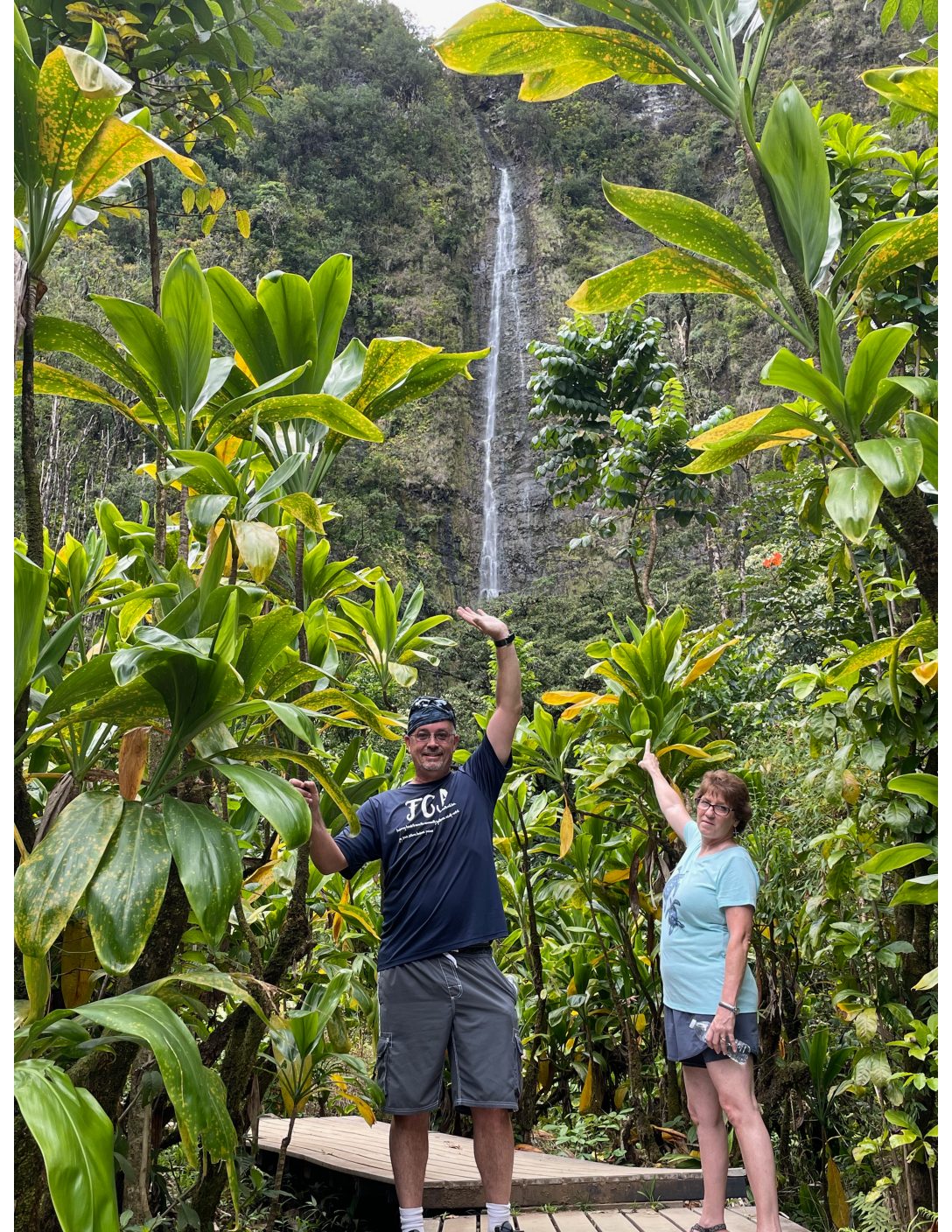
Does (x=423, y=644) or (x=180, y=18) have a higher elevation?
(x=180, y=18)

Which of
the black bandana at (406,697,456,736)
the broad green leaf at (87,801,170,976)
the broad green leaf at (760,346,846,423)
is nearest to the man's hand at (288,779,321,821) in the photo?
the black bandana at (406,697,456,736)

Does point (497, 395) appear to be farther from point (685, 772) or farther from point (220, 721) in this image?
point (220, 721)

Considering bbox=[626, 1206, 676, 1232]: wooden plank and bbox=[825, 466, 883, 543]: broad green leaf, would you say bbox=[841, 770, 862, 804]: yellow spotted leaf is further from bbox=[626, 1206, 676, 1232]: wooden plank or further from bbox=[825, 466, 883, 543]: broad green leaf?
bbox=[825, 466, 883, 543]: broad green leaf

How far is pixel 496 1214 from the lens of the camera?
1.91 m

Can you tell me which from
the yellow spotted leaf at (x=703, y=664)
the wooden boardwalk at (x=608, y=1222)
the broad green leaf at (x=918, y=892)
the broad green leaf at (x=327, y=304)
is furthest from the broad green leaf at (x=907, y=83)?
the wooden boardwalk at (x=608, y=1222)

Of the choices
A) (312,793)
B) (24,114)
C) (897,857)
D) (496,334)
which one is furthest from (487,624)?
(496,334)

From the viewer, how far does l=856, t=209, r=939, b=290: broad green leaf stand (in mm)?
1299

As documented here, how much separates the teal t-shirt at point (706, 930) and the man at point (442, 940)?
1.27 ft

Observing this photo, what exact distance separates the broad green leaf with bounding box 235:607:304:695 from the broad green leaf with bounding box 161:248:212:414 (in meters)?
0.39

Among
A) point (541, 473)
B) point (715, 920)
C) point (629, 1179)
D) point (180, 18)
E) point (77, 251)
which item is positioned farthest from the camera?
point (77, 251)

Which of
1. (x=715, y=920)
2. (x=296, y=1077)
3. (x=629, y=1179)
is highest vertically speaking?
(x=715, y=920)

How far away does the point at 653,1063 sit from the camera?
3.11 m

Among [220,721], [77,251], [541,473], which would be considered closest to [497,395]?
[77,251]

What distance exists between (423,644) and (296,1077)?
117cm
